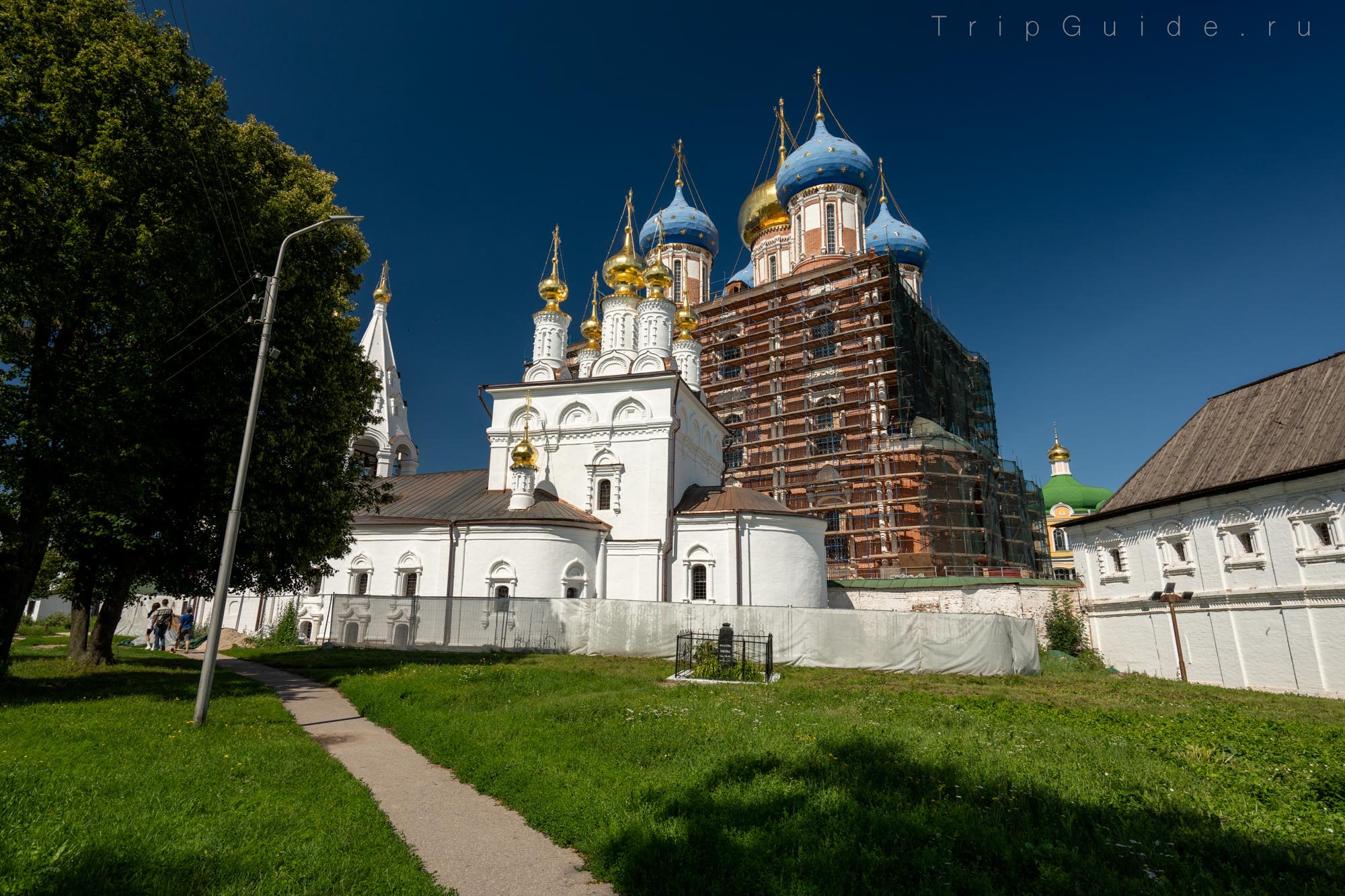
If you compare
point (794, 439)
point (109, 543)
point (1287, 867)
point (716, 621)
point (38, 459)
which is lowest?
point (1287, 867)

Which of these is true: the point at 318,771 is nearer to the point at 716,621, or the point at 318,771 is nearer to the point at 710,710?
the point at 710,710

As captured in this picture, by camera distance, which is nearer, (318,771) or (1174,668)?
(318,771)

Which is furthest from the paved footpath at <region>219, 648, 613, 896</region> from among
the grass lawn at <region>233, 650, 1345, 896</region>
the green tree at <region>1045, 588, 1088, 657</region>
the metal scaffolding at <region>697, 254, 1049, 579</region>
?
the metal scaffolding at <region>697, 254, 1049, 579</region>

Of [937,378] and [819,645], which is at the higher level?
[937,378]

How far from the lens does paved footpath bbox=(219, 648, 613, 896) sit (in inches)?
196

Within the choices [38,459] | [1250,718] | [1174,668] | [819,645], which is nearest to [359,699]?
[38,459]

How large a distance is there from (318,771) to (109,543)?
9973 millimetres

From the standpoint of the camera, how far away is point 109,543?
45.6 ft

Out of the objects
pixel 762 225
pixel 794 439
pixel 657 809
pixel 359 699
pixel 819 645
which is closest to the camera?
pixel 657 809

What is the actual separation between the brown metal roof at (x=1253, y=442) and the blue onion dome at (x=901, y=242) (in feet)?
85.1

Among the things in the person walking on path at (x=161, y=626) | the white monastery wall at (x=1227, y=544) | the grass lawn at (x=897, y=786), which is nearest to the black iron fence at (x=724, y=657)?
the grass lawn at (x=897, y=786)

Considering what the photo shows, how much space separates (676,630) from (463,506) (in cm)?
1081

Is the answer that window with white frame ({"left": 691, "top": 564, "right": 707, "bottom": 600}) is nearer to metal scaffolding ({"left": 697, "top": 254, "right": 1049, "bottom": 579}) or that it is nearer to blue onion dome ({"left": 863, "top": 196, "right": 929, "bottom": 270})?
metal scaffolding ({"left": 697, "top": 254, "right": 1049, "bottom": 579})

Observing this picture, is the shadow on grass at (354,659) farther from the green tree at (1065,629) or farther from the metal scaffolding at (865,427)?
the metal scaffolding at (865,427)
